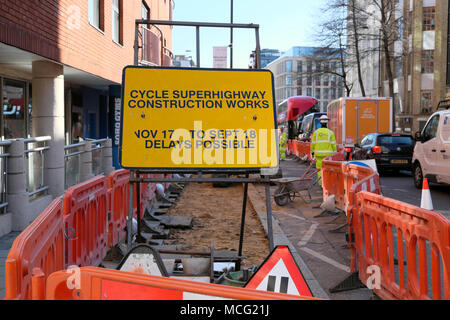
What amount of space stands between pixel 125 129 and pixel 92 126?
17102 millimetres

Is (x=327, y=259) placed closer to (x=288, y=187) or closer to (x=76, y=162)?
(x=288, y=187)

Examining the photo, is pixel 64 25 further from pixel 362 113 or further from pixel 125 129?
pixel 362 113

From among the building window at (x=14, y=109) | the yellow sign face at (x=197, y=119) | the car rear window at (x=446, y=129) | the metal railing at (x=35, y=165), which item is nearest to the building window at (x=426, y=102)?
the car rear window at (x=446, y=129)

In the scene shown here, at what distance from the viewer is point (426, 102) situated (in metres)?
46.3

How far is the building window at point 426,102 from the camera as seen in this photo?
151 ft

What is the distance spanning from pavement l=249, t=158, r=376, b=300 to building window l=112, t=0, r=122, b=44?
8.02 m

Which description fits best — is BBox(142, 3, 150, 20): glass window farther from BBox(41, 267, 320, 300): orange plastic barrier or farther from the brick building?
BBox(41, 267, 320, 300): orange plastic barrier

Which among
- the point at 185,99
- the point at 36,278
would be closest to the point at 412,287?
the point at 185,99

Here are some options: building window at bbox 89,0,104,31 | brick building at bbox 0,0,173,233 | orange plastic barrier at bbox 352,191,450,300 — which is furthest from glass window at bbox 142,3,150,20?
orange plastic barrier at bbox 352,191,450,300

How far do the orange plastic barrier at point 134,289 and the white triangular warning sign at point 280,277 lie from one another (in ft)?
3.66

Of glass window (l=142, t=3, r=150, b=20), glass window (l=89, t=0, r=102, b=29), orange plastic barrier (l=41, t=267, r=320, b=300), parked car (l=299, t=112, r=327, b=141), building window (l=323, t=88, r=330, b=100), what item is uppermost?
building window (l=323, t=88, r=330, b=100)

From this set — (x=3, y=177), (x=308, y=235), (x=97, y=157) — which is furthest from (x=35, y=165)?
(x=308, y=235)

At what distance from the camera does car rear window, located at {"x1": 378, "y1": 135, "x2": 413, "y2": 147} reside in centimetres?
1908

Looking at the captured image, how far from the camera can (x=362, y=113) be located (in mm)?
23672
